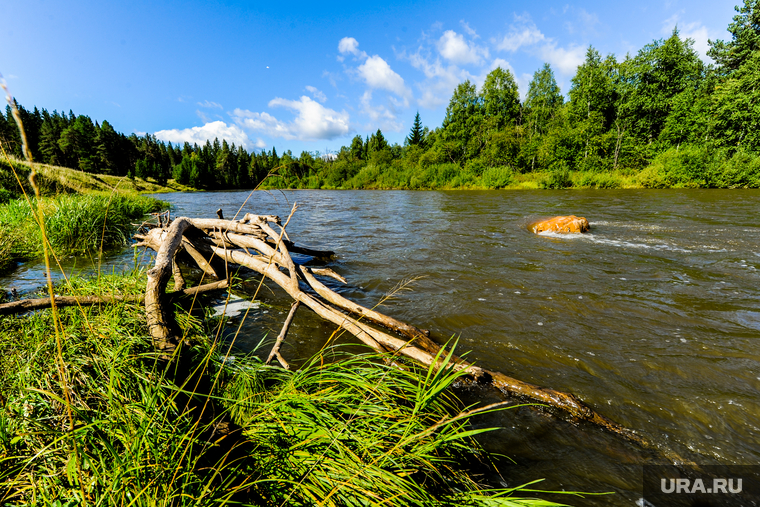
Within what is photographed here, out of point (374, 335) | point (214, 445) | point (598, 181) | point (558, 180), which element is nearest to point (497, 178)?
point (558, 180)

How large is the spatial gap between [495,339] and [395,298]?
1.85m

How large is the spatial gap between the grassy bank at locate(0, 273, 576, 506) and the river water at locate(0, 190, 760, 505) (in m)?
0.73

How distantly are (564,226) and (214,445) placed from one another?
1073 centimetres

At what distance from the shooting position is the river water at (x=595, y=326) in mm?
2404

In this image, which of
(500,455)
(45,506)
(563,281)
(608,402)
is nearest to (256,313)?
(45,506)

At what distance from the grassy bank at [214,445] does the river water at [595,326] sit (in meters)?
0.73

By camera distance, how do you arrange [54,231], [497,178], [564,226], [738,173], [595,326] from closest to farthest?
[595,326]
[54,231]
[564,226]
[738,173]
[497,178]

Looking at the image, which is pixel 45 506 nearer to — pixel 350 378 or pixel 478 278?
pixel 350 378

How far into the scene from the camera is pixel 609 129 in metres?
35.9

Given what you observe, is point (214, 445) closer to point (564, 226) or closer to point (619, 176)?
point (564, 226)
